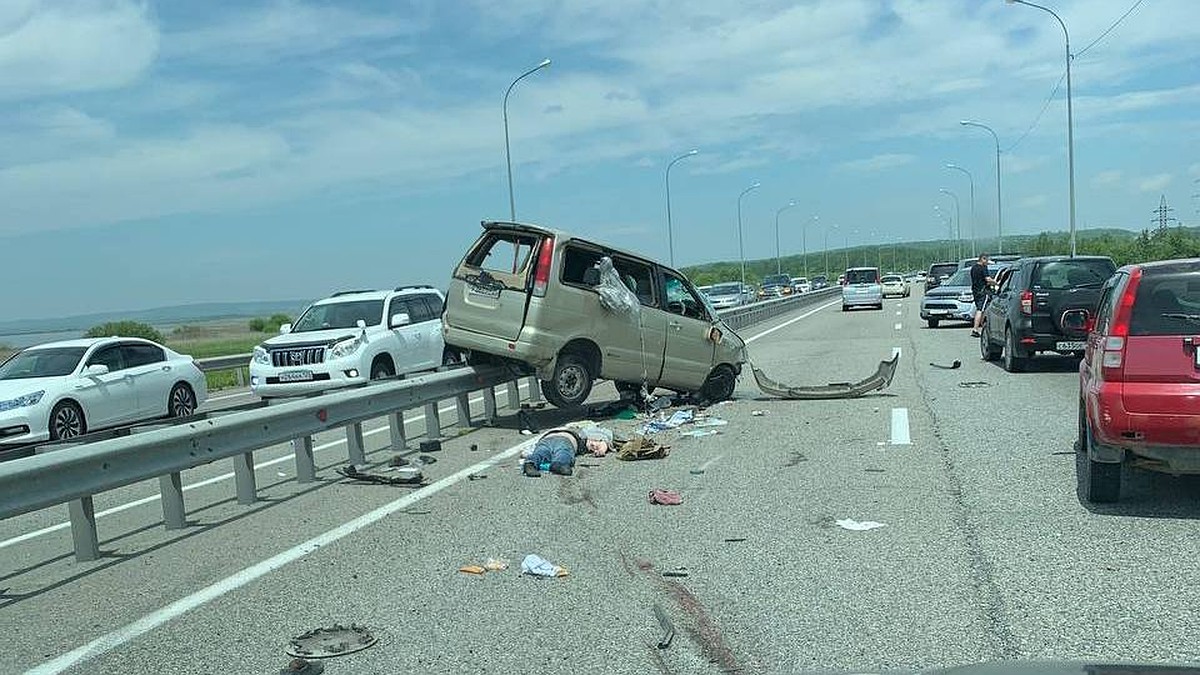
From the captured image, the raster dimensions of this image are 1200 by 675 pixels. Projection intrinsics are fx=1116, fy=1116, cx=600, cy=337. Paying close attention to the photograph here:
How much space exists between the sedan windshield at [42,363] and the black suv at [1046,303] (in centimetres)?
1416

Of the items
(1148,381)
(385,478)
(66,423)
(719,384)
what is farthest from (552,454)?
(66,423)

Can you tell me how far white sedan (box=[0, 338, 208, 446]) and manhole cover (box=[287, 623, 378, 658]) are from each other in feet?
32.0

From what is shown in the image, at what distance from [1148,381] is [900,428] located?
480cm

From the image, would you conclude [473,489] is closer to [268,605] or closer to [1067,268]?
[268,605]

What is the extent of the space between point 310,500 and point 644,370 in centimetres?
587

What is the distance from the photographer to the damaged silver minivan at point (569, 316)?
506 inches

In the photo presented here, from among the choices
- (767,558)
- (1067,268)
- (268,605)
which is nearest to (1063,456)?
(767,558)

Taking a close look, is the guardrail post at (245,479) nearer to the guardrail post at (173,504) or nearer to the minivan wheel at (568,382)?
the guardrail post at (173,504)

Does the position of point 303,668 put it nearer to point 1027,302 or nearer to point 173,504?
point 173,504

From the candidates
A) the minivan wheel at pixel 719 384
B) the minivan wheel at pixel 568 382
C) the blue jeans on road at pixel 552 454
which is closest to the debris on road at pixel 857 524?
the blue jeans on road at pixel 552 454

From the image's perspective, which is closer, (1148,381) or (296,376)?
(1148,381)

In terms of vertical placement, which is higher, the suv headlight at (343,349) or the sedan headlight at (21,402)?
the suv headlight at (343,349)

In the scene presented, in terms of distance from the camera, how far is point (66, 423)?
48.8 feet

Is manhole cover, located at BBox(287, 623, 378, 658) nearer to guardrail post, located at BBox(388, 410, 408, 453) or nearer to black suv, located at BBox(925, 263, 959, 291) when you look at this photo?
guardrail post, located at BBox(388, 410, 408, 453)
